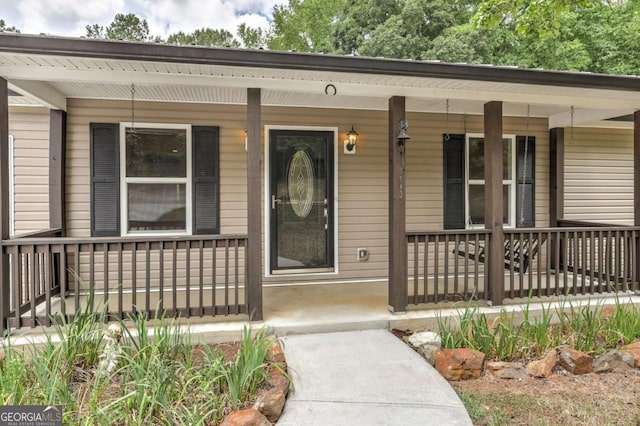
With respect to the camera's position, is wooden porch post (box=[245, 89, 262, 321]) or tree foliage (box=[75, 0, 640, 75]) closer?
wooden porch post (box=[245, 89, 262, 321])

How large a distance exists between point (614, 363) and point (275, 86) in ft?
12.3

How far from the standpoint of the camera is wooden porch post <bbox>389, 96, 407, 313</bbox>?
423cm

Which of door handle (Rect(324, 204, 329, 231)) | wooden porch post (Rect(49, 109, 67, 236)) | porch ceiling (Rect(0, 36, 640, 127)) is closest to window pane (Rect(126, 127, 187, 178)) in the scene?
porch ceiling (Rect(0, 36, 640, 127))

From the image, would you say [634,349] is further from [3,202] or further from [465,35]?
[465,35]

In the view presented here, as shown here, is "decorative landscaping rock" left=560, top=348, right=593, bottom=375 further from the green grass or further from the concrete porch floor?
the green grass

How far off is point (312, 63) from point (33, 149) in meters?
3.53

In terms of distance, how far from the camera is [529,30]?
22.9 ft

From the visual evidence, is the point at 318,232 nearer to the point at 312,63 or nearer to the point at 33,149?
the point at 312,63

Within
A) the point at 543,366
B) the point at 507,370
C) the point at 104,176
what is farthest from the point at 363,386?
the point at 104,176

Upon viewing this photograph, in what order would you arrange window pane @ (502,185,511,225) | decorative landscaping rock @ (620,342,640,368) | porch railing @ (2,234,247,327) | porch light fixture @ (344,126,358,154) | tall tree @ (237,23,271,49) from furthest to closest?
tall tree @ (237,23,271,49) → window pane @ (502,185,511,225) → porch light fixture @ (344,126,358,154) → porch railing @ (2,234,247,327) → decorative landscaping rock @ (620,342,640,368)

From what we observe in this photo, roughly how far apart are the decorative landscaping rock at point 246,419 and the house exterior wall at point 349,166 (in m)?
3.03

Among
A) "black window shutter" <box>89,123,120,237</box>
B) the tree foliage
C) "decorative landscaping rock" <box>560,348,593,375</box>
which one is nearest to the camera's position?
"decorative landscaping rock" <box>560,348,593,375</box>

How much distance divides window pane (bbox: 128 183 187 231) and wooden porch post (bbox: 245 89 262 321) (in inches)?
64.4

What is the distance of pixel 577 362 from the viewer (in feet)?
10.9
